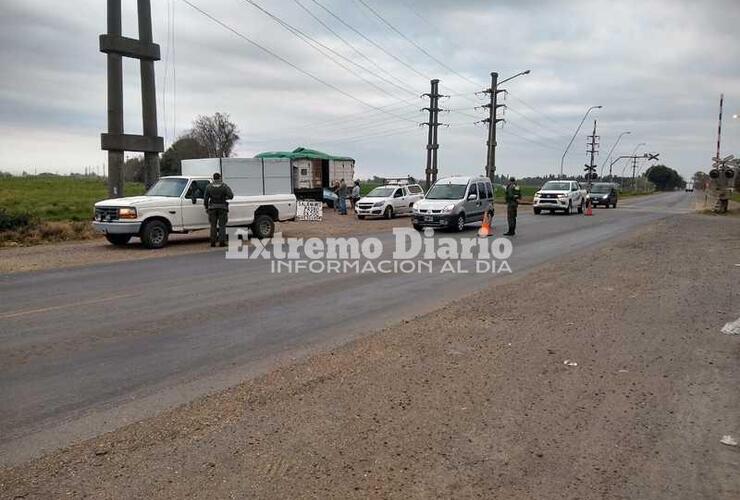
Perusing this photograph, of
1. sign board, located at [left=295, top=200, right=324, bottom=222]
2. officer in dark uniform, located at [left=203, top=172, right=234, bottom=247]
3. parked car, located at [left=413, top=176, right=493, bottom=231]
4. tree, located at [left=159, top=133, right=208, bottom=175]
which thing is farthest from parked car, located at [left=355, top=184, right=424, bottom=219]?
tree, located at [left=159, top=133, right=208, bottom=175]

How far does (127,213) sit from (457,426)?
1261cm

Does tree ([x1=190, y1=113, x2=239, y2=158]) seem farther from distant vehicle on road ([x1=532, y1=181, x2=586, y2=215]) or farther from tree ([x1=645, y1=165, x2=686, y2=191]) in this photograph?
tree ([x1=645, y1=165, x2=686, y2=191])

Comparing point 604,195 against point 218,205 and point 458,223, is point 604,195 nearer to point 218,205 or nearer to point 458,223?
point 458,223

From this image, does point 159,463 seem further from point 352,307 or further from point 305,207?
point 305,207

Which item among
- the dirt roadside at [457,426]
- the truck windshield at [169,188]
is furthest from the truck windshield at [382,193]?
the dirt roadside at [457,426]

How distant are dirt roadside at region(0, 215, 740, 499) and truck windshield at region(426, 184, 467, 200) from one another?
13.9 metres

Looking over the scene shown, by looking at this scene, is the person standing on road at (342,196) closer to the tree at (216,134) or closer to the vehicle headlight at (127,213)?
the vehicle headlight at (127,213)

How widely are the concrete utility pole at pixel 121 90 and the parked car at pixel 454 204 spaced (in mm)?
9906

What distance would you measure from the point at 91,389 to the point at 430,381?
2.94m

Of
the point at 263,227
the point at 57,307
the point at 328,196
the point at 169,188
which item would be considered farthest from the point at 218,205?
the point at 328,196

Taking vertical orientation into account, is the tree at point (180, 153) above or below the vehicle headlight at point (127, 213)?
above

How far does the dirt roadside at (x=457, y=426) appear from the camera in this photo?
10.7 feet

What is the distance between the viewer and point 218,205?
15.0 metres

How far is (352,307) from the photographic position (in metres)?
8.00
